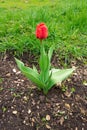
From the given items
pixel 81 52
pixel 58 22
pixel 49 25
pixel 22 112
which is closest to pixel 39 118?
pixel 22 112

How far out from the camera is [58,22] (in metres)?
5.96

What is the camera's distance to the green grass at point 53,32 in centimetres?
489

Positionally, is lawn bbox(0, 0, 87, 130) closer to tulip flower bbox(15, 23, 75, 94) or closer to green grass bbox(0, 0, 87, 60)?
green grass bbox(0, 0, 87, 60)

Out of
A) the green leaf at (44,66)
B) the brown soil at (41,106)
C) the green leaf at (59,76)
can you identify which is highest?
the green leaf at (44,66)

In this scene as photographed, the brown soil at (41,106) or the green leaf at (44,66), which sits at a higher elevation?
the green leaf at (44,66)

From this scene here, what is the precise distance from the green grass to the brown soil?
2.03ft

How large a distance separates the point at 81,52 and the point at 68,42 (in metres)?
0.31

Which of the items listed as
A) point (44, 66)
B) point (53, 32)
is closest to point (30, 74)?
point (44, 66)

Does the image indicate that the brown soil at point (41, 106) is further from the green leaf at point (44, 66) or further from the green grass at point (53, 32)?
the green grass at point (53, 32)

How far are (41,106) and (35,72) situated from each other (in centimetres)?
39

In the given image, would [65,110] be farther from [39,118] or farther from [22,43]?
[22,43]

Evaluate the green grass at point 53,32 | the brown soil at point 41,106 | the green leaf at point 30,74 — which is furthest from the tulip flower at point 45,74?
the green grass at point 53,32

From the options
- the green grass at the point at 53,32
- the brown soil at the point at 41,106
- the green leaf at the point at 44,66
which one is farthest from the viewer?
the green grass at the point at 53,32

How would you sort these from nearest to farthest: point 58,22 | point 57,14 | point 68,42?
point 68,42 < point 58,22 < point 57,14
